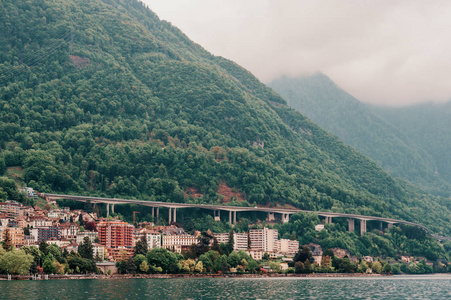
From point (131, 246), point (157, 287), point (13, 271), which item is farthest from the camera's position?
point (131, 246)

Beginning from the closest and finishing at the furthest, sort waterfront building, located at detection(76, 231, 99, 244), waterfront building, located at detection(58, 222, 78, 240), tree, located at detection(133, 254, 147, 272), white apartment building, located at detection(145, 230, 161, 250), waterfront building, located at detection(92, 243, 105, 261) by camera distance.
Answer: tree, located at detection(133, 254, 147, 272), waterfront building, located at detection(92, 243, 105, 261), waterfront building, located at detection(76, 231, 99, 244), waterfront building, located at detection(58, 222, 78, 240), white apartment building, located at detection(145, 230, 161, 250)

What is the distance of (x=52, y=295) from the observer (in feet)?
344

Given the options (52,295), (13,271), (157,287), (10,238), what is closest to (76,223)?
(10,238)

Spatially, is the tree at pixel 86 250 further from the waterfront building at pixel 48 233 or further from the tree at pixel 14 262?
the tree at pixel 14 262

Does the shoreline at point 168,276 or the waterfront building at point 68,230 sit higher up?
the waterfront building at point 68,230

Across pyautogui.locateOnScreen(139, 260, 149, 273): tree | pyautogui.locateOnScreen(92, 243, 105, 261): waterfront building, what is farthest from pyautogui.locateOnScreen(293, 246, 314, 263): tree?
pyautogui.locateOnScreen(92, 243, 105, 261): waterfront building

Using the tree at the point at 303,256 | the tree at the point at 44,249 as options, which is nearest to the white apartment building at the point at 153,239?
the tree at the point at 303,256

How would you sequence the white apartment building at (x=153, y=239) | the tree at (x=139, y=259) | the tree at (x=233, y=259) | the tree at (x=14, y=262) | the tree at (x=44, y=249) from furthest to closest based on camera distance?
1. the white apartment building at (x=153, y=239)
2. the tree at (x=233, y=259)
3. the tree at (x=139, y=259)
4. the tree at (x=44, y=249)
5. the tree at (x=14, y=262)

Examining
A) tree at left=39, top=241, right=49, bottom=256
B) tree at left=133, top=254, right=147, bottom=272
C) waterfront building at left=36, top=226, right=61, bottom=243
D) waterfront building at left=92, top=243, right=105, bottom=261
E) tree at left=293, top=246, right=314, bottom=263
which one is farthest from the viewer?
tree at left=293, top=246, right=314, bottom=263

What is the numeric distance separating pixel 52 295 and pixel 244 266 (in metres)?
82.3

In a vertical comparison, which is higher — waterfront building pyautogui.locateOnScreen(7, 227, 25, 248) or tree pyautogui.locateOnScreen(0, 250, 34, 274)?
waterfront building pyautogui.locateOnScreen(7, 227, 25, 248)

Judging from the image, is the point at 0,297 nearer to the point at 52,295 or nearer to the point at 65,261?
the point at 52,295

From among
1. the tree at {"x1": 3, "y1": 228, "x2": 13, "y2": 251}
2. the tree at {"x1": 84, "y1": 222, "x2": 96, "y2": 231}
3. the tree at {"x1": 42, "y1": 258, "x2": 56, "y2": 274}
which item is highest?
the tree at {"x1": 84, "y1": 222, "x2": 96, "y2": 231}

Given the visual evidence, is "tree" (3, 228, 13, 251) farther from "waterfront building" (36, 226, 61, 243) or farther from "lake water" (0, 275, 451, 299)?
"lake water" (0, 275, 451, 299)
